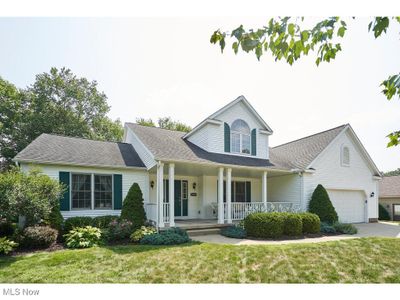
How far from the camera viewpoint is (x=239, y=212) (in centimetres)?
1357

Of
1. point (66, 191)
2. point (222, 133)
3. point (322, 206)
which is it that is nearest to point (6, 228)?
point (66, 191)

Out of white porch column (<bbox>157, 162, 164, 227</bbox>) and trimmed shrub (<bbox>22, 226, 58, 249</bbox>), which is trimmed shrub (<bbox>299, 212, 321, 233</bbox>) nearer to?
white porch column (<bbox>157, 162, 164, 227</bbox>)

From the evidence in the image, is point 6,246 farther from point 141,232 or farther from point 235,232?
point 235,232

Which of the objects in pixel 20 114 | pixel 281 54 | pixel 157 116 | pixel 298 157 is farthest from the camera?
pixel 157 116

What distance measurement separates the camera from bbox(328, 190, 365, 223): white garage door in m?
16.7

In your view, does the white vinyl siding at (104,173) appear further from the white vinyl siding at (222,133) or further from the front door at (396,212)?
the front door at (396,212)

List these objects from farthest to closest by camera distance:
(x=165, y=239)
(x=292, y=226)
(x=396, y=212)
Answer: (x=396, y=212)
(x=292, y=226)
(x=165, y=239)

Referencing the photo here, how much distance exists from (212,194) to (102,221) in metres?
6.66

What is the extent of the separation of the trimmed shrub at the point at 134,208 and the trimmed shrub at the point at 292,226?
19.7 feet

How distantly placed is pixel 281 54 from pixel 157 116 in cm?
3647

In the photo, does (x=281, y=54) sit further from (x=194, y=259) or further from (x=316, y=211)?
(x=316, y=211)

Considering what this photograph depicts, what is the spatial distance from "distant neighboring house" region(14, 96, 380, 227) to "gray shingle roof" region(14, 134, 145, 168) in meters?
0.04

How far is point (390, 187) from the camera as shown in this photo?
2747 cm

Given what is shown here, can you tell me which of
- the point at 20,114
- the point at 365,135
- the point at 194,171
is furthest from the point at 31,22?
the point at 20,114
